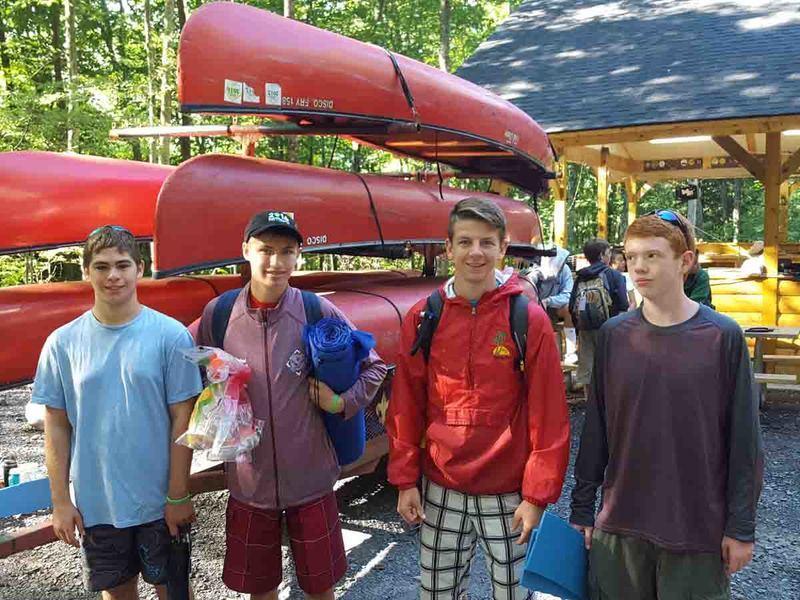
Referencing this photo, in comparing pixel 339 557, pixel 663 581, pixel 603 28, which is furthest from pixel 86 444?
pixel 603 28

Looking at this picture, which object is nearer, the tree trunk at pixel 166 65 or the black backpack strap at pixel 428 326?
the black backpack strap at pixel 428 326

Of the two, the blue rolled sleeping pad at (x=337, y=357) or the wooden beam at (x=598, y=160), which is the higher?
the wooden beam at (x=598, y=160)

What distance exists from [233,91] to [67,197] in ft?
4.21

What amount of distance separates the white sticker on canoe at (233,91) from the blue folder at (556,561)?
2.88m

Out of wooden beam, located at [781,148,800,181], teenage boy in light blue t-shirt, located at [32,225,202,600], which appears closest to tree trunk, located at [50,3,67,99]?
wooden beam, located at [781,148,800,181]

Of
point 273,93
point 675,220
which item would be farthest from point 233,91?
point 675,220

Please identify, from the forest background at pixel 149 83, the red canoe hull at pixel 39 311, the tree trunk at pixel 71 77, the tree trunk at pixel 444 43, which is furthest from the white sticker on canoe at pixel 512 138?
the tree trunk at pixel 444 43

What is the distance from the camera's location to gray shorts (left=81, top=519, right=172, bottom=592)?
8.05ft

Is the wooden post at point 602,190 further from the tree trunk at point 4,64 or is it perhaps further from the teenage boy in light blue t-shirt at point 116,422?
the tree trunk at point 4,64

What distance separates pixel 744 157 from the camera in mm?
8695

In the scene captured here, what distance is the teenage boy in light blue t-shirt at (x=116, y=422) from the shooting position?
2.39 m

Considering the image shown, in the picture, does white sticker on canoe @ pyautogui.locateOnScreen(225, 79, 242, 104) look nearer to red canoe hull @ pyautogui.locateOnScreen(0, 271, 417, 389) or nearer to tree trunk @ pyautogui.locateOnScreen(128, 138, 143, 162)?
red canoe hull @ pyautogui.locateOnScreen(0, 271, 417, 389)

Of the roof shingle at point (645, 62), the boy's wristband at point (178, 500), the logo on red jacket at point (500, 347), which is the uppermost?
the roof shingle at point (645, 62)

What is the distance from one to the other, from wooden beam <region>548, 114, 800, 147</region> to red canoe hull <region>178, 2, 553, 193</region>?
10.7 ft
